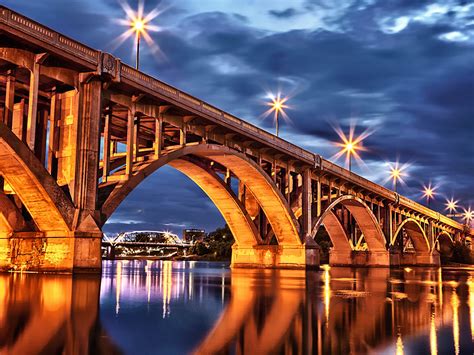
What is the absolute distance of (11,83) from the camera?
1072 inches

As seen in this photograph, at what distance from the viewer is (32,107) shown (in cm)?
2614

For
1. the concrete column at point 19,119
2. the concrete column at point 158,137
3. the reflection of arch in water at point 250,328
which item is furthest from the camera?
the concrete column at point 158,137

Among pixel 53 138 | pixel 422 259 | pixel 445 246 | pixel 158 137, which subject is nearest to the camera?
pixel 53 138

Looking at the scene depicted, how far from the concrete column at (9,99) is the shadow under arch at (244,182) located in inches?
275

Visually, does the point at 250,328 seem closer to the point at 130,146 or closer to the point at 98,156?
the point at 98,156

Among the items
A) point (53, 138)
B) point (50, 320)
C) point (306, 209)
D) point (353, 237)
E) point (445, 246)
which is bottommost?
point (50, 320)

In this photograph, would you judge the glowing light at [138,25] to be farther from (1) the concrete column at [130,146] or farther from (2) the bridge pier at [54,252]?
(2) the bridge pier at [54,252]

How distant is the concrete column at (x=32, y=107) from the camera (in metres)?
25.7

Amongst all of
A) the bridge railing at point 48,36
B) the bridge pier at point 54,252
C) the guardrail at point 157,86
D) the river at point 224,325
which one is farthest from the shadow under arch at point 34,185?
the river at point 224,325

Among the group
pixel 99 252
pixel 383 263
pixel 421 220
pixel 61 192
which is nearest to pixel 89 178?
pixel 61 192

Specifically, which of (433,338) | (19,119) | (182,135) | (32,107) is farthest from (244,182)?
(433,338)

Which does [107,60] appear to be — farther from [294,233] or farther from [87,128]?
[294,233]

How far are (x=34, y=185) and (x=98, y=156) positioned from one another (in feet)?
12.4

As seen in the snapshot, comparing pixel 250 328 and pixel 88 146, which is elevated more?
pixel 88 146
